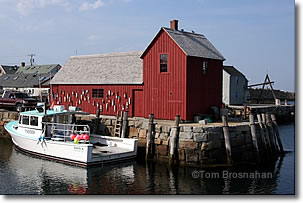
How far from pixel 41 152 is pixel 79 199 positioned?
8.05 metres

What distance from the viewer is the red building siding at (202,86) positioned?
22.3 m

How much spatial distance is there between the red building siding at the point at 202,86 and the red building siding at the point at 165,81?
1.48 feet

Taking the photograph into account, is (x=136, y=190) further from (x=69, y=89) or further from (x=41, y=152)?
(x=69, y=89)

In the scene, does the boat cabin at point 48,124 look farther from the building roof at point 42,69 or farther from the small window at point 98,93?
the building roof at point 42,69

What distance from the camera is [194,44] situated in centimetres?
2391

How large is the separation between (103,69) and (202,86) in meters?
7.99

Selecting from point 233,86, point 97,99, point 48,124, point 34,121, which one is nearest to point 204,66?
point 97,99

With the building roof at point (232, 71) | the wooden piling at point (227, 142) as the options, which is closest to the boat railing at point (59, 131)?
the wooden piling at point (227, 142)

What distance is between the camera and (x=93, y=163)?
18.5 metres

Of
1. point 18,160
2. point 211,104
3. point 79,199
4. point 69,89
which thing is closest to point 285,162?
point 211,104

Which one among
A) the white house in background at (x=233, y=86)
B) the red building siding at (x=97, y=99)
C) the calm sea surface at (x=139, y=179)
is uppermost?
the white house in background at (x=233, y=86)

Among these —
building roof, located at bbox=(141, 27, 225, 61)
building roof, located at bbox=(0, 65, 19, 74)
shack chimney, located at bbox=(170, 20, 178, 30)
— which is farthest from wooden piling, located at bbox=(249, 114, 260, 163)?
building roof, located at bbox=(0, 65, 19, 74)

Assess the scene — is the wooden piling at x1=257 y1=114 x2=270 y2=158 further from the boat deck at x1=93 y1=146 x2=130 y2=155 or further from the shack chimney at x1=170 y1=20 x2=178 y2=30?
the shack chimney at x1=170 y1=20 x2=178 y2=30

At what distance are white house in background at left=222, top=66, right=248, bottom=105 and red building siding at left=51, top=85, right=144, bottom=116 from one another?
2090 centimetres
